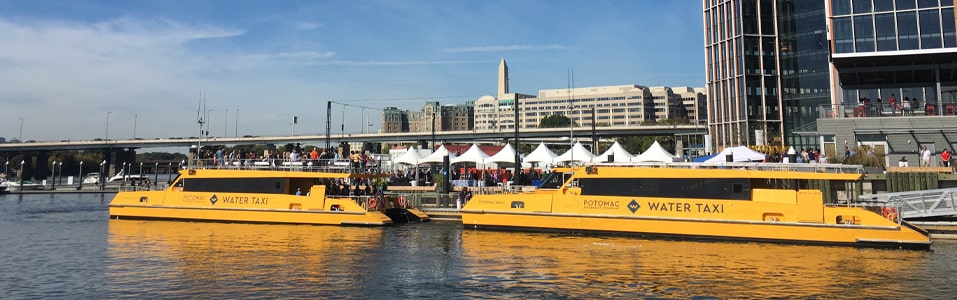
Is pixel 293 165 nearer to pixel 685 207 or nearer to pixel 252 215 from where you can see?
pixel 252 215

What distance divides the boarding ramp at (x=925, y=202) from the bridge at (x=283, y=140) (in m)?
78.3

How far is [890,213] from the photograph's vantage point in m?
18.6

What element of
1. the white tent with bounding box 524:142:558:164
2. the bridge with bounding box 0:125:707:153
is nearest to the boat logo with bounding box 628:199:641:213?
the white tent with bounding box 524:142:558:164

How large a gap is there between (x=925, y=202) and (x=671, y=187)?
8722 mm

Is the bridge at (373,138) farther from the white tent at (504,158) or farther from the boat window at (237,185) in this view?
the boat window at (237,185)

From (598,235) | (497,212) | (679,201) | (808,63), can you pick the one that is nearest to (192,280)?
(497,212)

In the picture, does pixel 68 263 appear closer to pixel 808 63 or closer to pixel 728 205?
pixel 728 205

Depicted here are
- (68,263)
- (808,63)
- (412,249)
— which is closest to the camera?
(68,263)

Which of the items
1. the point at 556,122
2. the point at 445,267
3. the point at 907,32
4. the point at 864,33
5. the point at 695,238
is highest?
the point at 556,122

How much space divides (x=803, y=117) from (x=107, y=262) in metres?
60.1

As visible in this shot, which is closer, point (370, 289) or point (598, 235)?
point (370, 289)

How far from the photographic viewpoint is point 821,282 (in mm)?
13617

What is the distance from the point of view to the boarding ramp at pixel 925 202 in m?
20.3

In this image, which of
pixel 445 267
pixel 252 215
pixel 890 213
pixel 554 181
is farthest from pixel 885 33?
pixel 252 215
